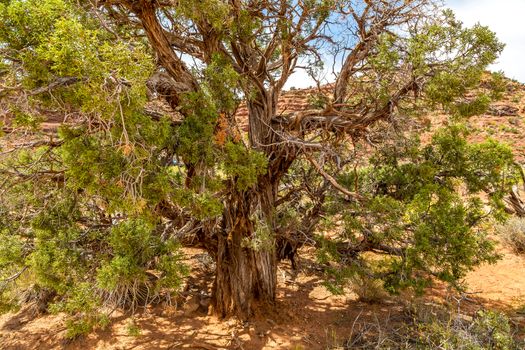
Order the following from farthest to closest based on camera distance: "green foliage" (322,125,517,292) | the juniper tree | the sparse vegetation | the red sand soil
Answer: the sparse vegetation
the red sand soil
"green foliage" (322,125,517,292)
the juniper tree

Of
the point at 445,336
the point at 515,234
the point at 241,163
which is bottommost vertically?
the point at 445,336

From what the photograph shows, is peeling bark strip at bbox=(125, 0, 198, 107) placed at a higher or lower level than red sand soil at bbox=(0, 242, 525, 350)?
higher

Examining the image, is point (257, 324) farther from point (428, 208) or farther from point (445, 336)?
point (428, 208)

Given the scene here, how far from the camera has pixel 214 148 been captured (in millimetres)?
3936

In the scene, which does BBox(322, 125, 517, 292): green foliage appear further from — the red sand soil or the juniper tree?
the red sand soil

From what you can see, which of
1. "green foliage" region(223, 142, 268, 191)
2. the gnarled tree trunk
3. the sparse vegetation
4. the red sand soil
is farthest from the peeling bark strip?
the sparse vegetation

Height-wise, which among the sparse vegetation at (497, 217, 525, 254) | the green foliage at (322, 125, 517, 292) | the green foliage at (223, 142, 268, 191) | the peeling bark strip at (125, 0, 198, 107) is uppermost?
the peeling bark strip at (125, 0, 198, 107)

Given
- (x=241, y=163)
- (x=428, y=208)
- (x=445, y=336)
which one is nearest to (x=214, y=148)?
(x=241, y=163)

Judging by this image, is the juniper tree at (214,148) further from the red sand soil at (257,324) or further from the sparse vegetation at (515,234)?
the sparse vegetation at (515,234)

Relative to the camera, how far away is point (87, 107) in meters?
2.51

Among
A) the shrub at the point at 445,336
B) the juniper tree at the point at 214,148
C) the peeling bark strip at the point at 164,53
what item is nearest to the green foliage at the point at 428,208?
the juniper tree at the point at 214,148

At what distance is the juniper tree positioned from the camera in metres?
2.81

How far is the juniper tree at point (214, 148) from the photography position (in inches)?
110

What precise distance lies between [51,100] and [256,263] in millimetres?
3603
